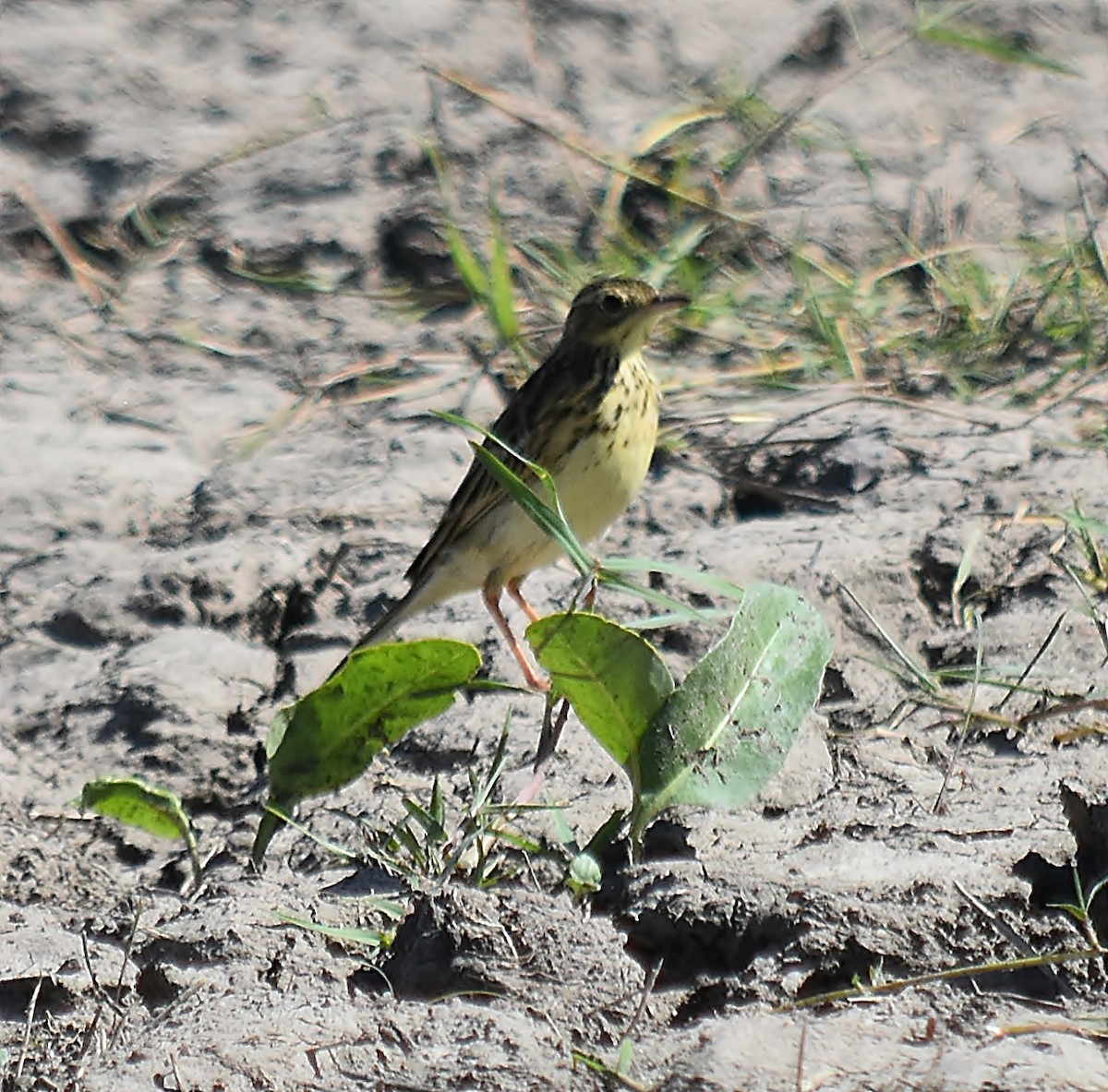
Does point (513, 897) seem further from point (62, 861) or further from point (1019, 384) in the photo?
point (1019, 384)

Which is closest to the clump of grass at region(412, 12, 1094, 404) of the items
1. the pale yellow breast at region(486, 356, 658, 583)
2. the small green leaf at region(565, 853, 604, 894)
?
the pale yellow breast at region(486, 356, 658, 583)

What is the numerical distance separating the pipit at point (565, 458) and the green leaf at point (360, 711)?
4.30 feet

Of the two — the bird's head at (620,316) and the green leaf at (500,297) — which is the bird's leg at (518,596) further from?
A: the green leaf at (500,297)

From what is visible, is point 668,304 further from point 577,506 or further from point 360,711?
point 360,711

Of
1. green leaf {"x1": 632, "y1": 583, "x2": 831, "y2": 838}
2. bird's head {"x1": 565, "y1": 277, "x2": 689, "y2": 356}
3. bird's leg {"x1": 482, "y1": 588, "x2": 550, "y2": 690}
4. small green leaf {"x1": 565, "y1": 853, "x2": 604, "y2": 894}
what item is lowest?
bird's leg {"x1": 482, "y1": 588, "x2": 550, "y2": 690}

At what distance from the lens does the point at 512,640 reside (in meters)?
4.95

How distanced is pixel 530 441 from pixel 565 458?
0.14 m

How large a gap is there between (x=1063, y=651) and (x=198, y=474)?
2708 millimetres

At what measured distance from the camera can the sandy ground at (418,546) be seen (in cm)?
294

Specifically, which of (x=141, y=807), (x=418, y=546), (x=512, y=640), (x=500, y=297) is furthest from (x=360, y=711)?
→ (x=500, y=297)

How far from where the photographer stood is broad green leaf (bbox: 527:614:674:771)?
129 inches

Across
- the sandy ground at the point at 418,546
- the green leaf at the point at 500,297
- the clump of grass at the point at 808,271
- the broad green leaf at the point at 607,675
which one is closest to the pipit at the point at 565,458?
the sandy ground at the point at 418,546

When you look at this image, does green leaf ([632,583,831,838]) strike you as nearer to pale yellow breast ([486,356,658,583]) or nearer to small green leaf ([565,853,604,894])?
small green leaf ([565,853,604,894])

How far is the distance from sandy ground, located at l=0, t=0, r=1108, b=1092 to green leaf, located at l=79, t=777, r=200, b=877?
146 millimetres
